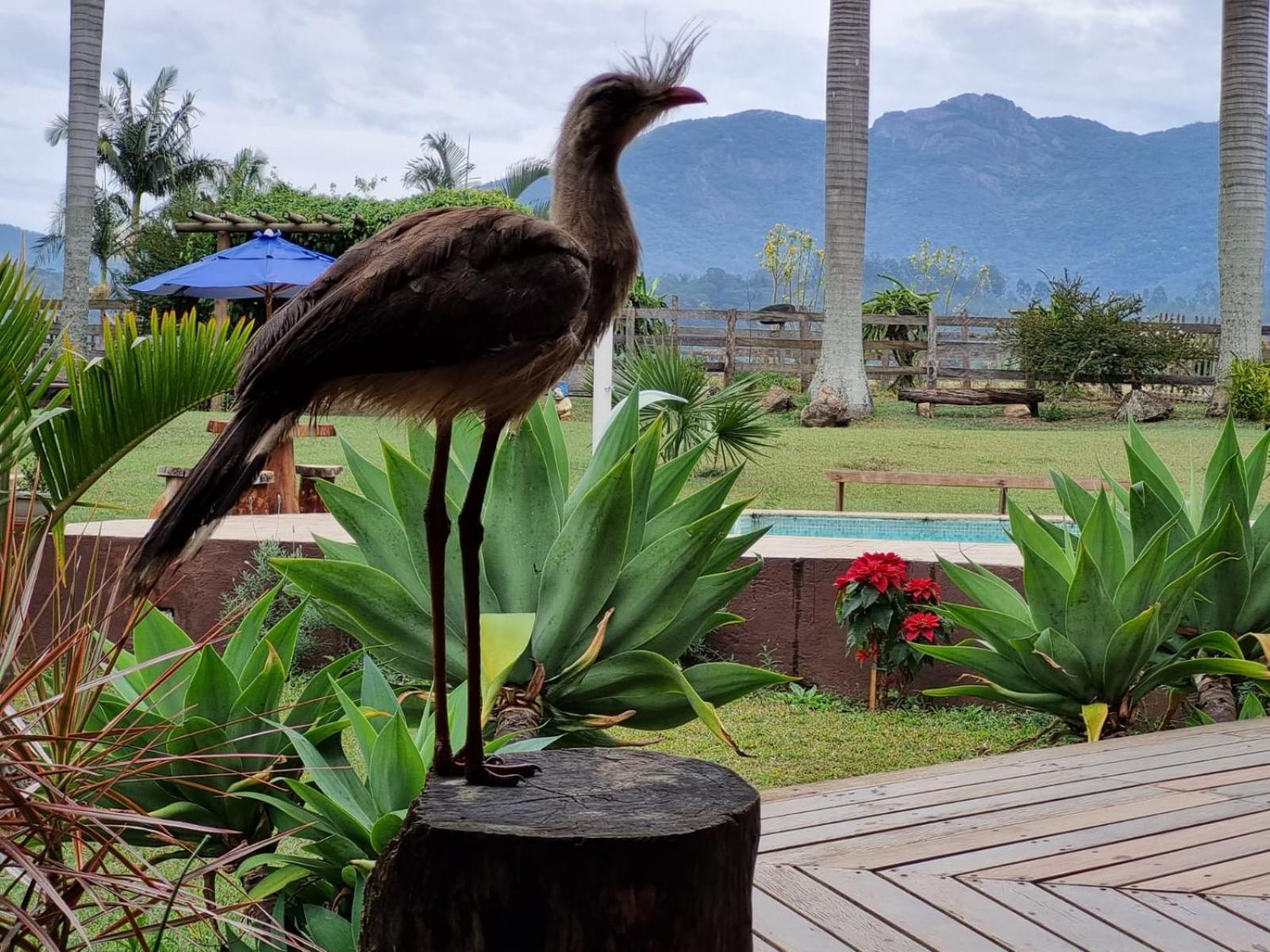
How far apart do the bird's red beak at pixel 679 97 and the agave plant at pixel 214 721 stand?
152cm

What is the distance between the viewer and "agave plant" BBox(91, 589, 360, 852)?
2.97m

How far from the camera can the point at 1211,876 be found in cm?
286

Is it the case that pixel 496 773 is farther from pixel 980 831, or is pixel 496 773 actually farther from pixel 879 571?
pixel 879 571

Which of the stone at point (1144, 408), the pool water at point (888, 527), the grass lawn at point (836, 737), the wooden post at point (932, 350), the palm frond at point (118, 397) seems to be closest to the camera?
the palm frond at point (118, 397)

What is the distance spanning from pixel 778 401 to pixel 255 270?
8.41 m

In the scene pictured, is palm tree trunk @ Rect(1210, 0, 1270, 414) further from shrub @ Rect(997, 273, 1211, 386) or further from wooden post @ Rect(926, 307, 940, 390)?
wooden post @ Rect(926, 307, 940, 390)

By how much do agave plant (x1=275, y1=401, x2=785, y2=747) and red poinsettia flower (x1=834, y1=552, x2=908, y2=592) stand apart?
174 cm

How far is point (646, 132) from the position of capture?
2.59 metres

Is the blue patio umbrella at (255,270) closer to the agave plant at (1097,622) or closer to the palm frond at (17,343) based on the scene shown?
the agave plant at (1097,622)

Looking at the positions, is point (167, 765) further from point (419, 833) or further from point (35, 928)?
A: point (419, 833)

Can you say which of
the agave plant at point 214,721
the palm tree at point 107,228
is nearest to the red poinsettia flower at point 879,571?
A: the agave plant at point 214,721

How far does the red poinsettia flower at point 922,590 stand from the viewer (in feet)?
18.6

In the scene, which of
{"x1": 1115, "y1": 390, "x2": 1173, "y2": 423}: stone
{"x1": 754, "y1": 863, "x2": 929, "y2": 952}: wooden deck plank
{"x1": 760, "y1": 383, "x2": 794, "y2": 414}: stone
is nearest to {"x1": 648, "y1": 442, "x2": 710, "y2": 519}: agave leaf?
{"x1": 754, "y1": 863, "x2": 929, "y2": 952}: wooden deck plank

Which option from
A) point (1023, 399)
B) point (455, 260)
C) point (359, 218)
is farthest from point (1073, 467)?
point (455, 260)
